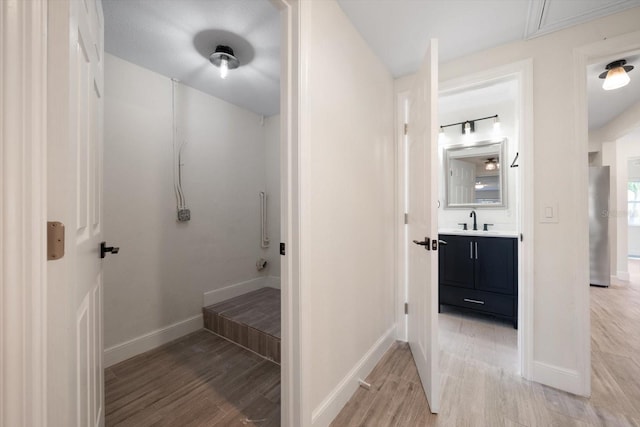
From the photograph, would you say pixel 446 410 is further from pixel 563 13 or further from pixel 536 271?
pixel 563 13

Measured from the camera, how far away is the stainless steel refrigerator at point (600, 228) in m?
3.78

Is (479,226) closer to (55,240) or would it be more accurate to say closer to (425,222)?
(425,222)

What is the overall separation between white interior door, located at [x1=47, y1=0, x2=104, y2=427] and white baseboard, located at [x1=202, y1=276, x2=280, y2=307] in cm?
147

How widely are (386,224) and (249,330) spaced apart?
1.45 meters

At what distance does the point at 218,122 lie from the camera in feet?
8.88

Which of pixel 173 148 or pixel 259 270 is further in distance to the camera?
pixel 259 270

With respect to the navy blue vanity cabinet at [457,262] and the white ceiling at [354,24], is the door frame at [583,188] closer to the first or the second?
the white ceiling at [354,24]

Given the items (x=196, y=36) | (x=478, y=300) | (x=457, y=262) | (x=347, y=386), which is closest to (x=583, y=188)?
(x=457, y=262)

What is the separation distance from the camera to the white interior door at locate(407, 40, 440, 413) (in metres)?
1.45

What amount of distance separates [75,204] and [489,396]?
7.34 ft

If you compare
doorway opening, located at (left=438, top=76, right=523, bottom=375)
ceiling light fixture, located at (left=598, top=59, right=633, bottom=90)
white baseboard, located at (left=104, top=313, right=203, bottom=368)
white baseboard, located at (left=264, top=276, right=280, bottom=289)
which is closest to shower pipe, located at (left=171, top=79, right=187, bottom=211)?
white baseboard, located at (left=104, top=313, right=203, bottom=368)

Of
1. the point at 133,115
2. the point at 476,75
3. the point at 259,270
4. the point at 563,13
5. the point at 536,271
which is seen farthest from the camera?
the point at 259,270

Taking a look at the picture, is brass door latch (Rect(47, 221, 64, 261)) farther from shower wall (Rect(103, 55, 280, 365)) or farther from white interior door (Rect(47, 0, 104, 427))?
shower wall (Rect(103, 55, 280, 365))

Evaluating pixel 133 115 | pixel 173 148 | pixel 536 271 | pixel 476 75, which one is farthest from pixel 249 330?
pixel 476 75
